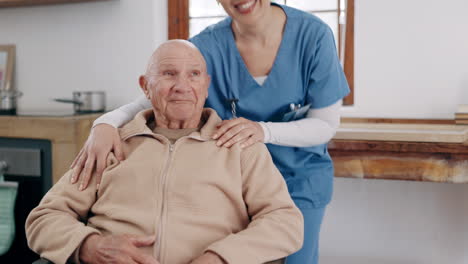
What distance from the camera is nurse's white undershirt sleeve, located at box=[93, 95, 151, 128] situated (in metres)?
1.54

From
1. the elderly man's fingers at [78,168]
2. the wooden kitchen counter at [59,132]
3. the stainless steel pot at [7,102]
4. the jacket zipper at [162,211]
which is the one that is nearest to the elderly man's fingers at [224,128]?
the jacket zipper at [162,211]

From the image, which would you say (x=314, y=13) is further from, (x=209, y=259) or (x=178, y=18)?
(x=209, y=259)

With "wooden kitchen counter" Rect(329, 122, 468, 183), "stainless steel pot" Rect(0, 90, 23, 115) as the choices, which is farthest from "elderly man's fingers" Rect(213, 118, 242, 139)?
"stainless steel pot" Rect(0, 90, 23, 115)

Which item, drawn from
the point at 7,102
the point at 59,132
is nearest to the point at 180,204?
the point at 59,132

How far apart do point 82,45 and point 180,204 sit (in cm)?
207

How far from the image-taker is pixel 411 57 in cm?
250

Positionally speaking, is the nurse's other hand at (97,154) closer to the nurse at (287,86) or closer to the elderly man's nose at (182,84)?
the nurse at (287,86)

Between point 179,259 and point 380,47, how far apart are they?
1716 mm

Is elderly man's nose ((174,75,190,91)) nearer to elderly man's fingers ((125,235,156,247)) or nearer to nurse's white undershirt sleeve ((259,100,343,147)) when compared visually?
nurse's white undershirt sleeve ((259,100,343,147))

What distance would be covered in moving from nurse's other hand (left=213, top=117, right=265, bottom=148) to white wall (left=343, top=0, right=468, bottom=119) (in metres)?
1.34

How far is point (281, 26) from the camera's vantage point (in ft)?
5.40

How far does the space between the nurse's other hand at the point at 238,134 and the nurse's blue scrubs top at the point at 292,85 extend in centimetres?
22

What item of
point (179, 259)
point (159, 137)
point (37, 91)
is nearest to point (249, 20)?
point (159, 137)

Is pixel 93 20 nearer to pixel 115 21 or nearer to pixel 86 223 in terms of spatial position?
pixel 115 21
